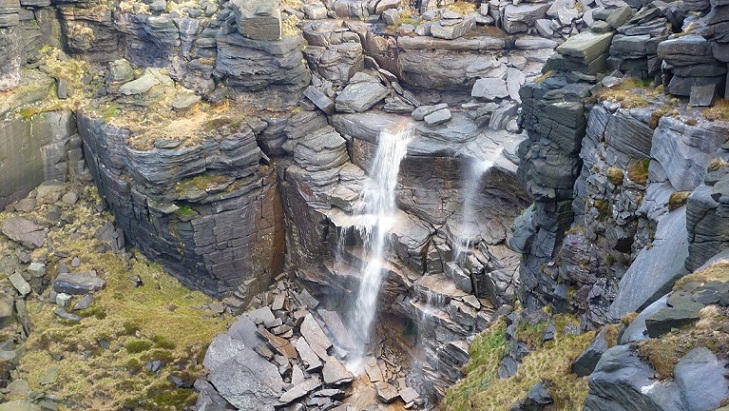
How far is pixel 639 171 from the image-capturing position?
21.6 m

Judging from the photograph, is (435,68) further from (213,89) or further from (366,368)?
(366,368)

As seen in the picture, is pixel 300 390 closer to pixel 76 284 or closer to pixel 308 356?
pixel 308 356

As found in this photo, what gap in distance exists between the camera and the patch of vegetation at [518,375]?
729 inches

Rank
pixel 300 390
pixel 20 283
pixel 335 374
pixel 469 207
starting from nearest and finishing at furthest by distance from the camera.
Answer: pixel 300 390 < pixel 335 374 < pixel 469 207 < pixel 20 283

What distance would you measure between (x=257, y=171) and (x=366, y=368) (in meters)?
12.3

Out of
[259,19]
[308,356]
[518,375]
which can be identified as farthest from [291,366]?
[259,19]

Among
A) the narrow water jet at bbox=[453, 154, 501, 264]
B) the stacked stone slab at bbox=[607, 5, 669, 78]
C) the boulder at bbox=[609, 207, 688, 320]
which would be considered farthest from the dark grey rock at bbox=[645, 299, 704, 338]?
the narrow water jet at bbox=[453, 154, 501, 264]

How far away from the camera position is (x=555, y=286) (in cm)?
2573

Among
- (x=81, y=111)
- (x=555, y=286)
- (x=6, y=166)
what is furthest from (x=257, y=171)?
(x=555, y=286)

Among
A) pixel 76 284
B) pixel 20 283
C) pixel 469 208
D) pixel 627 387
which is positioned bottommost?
pixel 76 284

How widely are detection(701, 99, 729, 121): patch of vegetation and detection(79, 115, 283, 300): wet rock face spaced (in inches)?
977

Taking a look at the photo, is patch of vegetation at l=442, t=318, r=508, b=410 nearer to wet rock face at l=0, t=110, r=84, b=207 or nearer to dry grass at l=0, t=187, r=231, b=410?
dry grass at l=0, t=187, r=231, b=410

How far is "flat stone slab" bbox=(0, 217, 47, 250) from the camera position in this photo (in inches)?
1570

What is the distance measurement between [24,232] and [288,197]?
580 inches
